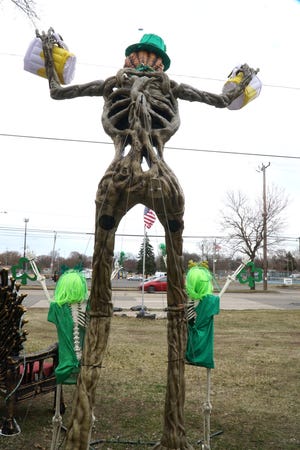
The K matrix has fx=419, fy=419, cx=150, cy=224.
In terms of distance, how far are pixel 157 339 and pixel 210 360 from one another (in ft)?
19.5

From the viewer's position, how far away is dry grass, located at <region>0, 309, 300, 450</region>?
166 inches

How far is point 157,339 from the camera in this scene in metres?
9.36

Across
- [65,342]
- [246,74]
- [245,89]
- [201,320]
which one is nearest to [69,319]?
[65,342]

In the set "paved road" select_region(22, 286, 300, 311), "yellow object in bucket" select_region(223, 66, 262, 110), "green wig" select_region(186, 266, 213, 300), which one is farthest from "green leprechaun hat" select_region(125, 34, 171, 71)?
"paved road" select_region(22, 286, 300, 311)

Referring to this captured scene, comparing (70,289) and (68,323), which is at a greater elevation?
(70,289)

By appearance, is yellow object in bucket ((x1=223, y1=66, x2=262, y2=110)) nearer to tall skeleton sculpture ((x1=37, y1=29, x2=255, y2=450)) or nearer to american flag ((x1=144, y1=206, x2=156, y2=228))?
tall skeleton sculpture ((x1=37, y1=29, x2=255, y2=450))

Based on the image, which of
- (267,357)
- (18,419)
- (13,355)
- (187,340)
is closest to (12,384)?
(13,355)

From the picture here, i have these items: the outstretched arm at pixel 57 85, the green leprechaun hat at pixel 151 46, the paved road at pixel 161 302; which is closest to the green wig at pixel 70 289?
the outstretched arm at pixel 57 85

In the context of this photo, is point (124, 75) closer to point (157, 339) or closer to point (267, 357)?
point (267, 357)

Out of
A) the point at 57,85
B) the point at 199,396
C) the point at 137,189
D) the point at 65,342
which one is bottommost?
the point at 199,396

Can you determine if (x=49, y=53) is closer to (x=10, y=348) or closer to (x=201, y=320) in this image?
(x=201, y=320)

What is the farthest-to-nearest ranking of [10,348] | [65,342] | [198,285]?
1. [10,348]
2. [198,285]
3. [65,342]

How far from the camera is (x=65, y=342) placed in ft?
10.8

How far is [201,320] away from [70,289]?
1.16 meters
